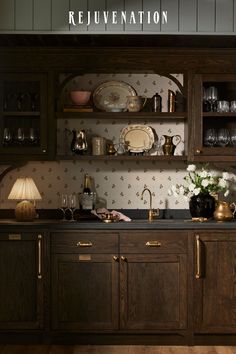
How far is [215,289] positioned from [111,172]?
127 cm

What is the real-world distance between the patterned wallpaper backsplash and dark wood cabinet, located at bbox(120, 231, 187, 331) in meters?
0.63

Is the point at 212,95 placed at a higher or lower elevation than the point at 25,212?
higher

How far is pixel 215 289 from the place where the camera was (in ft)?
16.3

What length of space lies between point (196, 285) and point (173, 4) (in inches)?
78.3

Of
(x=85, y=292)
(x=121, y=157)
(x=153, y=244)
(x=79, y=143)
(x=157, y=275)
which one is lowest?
(x=85, y=292)

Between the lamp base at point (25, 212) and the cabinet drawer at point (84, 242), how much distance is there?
312 millimetres

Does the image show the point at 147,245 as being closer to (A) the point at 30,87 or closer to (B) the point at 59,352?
(B) the point at 59,352

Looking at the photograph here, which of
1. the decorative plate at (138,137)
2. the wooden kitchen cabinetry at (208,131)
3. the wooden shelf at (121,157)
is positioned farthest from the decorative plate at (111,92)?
the wooden kitchen cabinetry at (208,131)

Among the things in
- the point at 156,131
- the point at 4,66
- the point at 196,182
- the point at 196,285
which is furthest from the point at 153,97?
the point at 196,285

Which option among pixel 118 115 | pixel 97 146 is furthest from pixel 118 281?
pixel 118 115

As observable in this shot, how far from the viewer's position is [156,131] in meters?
5.54

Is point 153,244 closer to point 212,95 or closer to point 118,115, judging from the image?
point 118,115

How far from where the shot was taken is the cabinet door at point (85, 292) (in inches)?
196

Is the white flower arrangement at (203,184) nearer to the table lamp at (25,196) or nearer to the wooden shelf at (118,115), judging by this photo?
the wooden shelf at (118,115)
